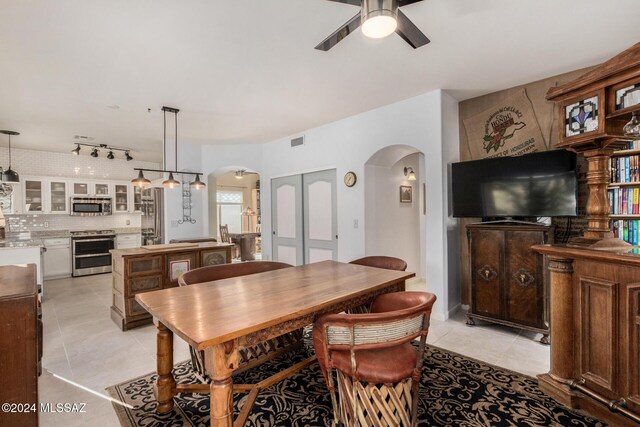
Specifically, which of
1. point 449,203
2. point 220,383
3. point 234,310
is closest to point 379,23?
point 234,310

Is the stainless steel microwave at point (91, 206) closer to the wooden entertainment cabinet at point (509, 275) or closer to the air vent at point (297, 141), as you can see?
the air vent at point (297, 141)

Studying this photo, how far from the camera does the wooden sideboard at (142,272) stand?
11.6ft

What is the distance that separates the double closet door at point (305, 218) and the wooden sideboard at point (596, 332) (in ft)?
10.3

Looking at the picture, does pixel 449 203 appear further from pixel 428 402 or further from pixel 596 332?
pixel 428 402

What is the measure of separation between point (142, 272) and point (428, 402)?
3364mm

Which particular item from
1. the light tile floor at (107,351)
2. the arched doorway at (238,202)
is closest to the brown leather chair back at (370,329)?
the light tile floor at (107,351)

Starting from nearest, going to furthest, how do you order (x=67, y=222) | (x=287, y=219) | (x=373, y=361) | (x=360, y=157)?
1. (x=373, y=361)
2. (x=360, y=157)
3. (x=287, y=219)
4. (x=67, y=222)

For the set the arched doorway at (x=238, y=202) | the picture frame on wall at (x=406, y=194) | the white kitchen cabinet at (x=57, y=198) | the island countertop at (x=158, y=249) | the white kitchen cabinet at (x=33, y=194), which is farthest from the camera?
the arched doorway at (x=238, y=202)

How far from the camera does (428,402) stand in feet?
6.93

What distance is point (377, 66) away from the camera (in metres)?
3.04

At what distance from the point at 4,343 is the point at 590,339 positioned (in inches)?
126

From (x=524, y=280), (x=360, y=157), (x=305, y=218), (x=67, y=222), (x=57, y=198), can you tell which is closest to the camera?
A: (x=524, y=280)

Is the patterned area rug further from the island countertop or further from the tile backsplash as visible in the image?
the tile backsplash

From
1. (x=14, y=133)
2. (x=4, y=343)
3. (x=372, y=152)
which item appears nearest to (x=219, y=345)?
(x=4, y=343)
